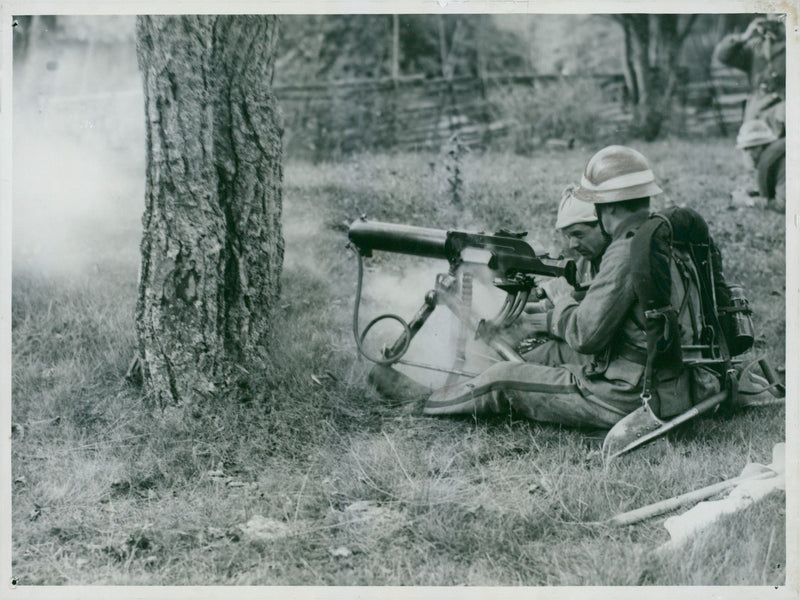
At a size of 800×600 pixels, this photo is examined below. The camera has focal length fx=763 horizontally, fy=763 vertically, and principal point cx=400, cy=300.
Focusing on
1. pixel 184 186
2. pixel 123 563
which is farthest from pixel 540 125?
pixel 123 563

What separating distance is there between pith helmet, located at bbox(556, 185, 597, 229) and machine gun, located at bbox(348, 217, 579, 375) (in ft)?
0.74

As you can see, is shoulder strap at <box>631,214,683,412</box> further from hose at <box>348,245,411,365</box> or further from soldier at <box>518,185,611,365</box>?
hose at <box>348,245,411,365</box>

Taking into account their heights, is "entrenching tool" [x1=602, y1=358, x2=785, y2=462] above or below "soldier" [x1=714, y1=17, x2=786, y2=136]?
below

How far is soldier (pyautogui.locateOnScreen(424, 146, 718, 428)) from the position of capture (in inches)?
152

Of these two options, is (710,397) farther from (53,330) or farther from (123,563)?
(53,330)

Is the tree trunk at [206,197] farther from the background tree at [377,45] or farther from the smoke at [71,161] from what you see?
the background tree at [377,45]

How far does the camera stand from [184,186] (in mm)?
4059

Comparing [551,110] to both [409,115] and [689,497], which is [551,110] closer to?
[409,115]

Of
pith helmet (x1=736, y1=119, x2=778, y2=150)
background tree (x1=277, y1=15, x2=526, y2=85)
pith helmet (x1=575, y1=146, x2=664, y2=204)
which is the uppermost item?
background tree (x1=277, y1=15, x2=526, y2=85)

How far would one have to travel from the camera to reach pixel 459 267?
4383mm

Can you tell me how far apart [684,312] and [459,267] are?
4.06 feet

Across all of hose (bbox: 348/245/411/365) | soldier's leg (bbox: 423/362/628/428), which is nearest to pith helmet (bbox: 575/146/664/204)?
soldier's leg (bbox: 423/362/628/428)

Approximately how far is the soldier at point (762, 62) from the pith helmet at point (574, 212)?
1.49 meters

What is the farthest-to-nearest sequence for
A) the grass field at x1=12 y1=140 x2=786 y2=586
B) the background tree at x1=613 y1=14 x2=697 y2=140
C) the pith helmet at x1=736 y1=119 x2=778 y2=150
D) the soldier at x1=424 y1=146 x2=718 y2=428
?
the background tree at x1=613 y1=14 x2=697 y2=140
the pith helmet at x1=736 y1=119 x2=778 y2=150
the soldier at x1=424 y1=146 x2=718 y2=428
the grass field at x1=12 y1=140 x2=786 y2=586
